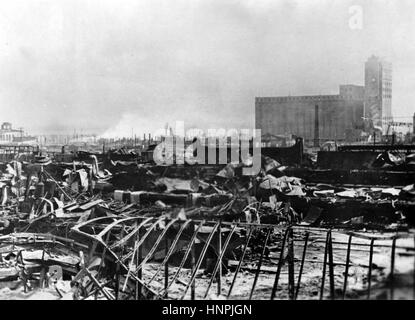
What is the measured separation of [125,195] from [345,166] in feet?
34.0

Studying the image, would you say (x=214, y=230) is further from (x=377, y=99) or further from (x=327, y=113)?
(x=327, y=113)

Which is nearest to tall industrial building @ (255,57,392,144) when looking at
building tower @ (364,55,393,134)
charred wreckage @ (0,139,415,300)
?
building tower @ (364,55,393,134)

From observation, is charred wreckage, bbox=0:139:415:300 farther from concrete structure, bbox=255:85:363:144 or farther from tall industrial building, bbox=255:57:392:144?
concrete structure, bbox=255:85:363:144

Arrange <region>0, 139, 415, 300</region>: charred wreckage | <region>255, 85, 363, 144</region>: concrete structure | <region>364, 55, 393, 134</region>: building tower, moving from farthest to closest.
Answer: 1. <region>255, 85, 363, 144</region>: concrete structure
2. <region>364, 55, 393, 134</region>: building tower
3. <region>0, 139, 415, 300</region>: charred wreckage

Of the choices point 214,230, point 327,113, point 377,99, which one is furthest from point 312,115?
point 214,230

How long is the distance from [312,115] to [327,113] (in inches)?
78.4

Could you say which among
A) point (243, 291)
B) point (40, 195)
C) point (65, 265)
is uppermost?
point (40, 195)

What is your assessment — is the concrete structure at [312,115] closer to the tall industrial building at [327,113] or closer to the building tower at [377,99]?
the tall industrial building at [327,113]

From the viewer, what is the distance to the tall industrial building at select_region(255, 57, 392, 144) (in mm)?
32156

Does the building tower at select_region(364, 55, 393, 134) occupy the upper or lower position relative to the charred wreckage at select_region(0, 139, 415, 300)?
upper

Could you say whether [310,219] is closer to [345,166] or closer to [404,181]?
[404,181]

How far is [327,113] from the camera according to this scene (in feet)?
118
